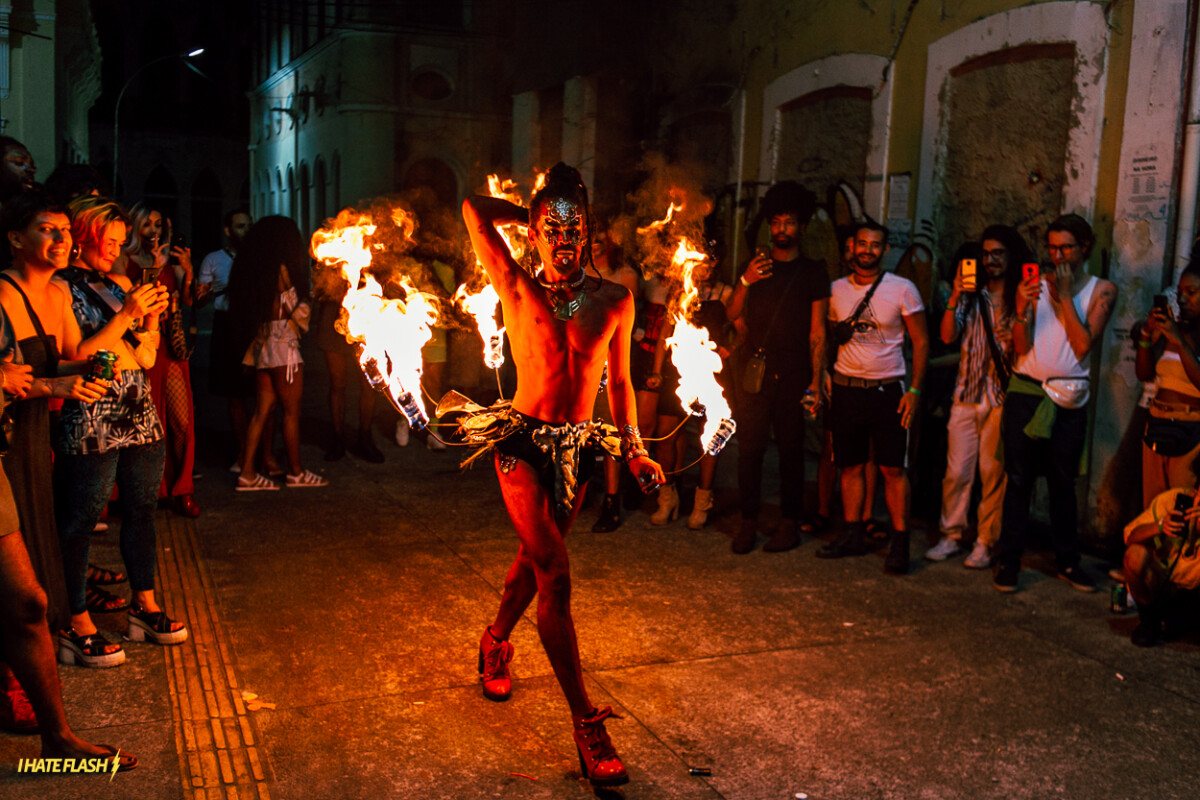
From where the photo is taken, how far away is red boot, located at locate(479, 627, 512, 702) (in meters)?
4.45

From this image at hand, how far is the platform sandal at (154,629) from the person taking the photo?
16.3 feet

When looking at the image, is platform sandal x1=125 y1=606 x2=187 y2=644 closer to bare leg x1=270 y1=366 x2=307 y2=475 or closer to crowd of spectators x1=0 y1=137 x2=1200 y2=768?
crowd of spectators x1=0 y1=137 x2=1200 y2=768

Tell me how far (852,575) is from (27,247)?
15.6 feet

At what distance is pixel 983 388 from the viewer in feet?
22.1

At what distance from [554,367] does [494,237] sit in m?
0.56

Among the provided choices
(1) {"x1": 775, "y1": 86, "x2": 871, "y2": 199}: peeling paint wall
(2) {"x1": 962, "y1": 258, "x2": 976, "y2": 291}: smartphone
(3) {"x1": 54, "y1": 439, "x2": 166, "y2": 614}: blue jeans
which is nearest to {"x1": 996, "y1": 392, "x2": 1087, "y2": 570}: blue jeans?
(2) {"x1": 962, "y1": 258, "x2": 976, "y2": 291}: smartphone

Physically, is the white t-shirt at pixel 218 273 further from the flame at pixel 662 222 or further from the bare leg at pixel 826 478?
the bare leg at pixel 826 478

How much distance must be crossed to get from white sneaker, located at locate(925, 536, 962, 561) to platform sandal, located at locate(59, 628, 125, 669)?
477 cm

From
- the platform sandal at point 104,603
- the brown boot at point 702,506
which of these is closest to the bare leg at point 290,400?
the platform sandal at point 104,603

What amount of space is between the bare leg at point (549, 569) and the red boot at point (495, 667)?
56 centimetres

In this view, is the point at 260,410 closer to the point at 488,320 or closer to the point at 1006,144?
the point at 488,320

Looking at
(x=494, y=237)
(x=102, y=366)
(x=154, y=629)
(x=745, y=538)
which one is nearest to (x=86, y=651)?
(x=154, y=629)

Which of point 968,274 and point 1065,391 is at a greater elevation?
point 968,274

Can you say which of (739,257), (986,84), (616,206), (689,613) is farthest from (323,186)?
(689,613)
